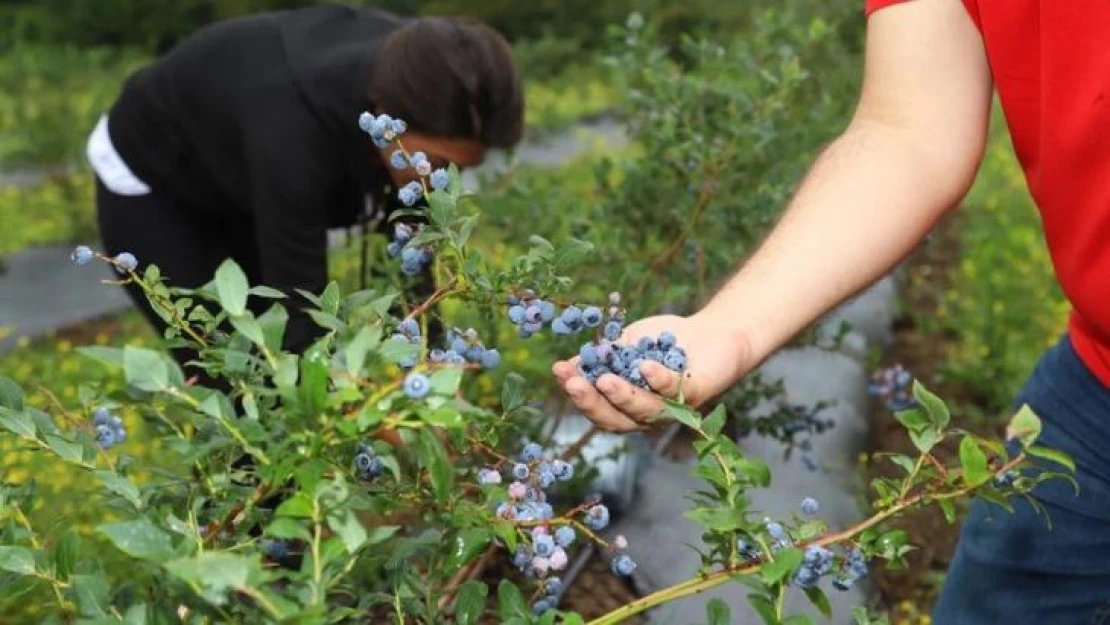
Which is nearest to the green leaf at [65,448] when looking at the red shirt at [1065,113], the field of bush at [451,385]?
the field of bush at [451,385]

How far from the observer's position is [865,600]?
9.45 ft

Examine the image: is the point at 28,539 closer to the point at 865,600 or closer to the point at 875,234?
the point at 875,234

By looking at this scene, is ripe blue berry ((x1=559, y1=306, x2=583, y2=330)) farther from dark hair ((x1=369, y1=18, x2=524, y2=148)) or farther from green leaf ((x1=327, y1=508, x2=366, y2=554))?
dark hair ((x1=369, y1=18, x2=524, y2=148))

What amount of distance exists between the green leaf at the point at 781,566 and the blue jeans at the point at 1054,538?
0.83m

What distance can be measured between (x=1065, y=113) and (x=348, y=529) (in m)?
1.06

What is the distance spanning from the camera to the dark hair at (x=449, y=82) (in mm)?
2488

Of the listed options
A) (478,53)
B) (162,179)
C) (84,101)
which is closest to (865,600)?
(478,53)

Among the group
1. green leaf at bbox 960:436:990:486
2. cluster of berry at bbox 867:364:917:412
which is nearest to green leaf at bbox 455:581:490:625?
green leaf at bbox 960:436:990:486

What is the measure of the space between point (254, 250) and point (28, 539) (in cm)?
199

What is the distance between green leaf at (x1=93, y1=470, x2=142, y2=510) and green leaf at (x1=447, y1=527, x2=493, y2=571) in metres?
0.27

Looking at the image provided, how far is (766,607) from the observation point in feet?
3.79

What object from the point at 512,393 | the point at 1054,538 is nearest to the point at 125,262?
the point at 512,393

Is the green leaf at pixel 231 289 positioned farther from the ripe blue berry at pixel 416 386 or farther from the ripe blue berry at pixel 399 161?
the ripe blue berry at pixel 399 161

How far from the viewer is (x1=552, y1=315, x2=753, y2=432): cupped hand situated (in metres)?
1.21
